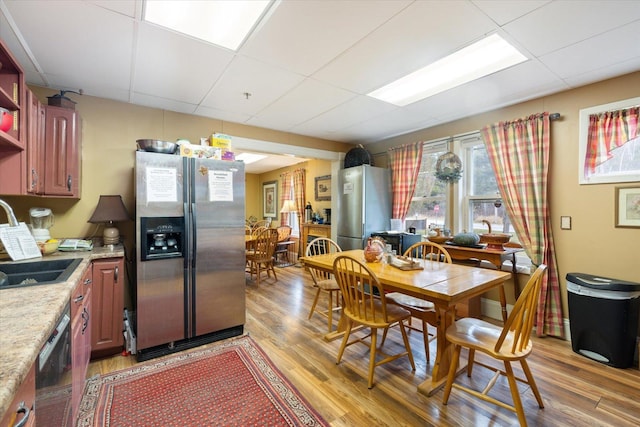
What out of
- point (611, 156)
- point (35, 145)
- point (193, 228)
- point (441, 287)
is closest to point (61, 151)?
point (35, 145)

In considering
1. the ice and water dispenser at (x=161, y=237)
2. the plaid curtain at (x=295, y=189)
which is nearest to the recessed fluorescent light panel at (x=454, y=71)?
the ice and water dispenser at (x=161, y=237)

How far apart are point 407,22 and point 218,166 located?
6.35ft

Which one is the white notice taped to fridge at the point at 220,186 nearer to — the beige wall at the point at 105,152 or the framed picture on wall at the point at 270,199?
the beige wall at the point at 105,152

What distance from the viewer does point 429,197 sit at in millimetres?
4090

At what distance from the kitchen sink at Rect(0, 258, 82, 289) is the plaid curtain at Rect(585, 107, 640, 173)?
4.14m

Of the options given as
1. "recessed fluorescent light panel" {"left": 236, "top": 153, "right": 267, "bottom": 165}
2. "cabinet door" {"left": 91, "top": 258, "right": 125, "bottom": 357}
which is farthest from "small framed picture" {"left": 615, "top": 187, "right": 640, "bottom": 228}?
"recessed fluorescent light panel" {"left": 236, "top": 153, "right": 267, "bottom": 165}

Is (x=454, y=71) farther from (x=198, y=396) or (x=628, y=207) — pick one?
(x=198, y=396)

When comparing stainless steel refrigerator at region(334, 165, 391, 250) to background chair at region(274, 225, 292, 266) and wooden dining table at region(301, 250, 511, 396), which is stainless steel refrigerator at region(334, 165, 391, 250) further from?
wooden dining table at region(301, 250, 511, 396)

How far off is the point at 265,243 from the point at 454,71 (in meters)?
3.54

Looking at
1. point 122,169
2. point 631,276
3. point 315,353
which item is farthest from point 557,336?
point 122,169

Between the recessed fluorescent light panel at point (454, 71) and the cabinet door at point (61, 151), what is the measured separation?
2.77 metres

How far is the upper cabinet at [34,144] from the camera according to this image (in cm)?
181

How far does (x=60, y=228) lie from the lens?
108 inches

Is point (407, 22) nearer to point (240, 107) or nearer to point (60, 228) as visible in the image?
point (240, 107)
